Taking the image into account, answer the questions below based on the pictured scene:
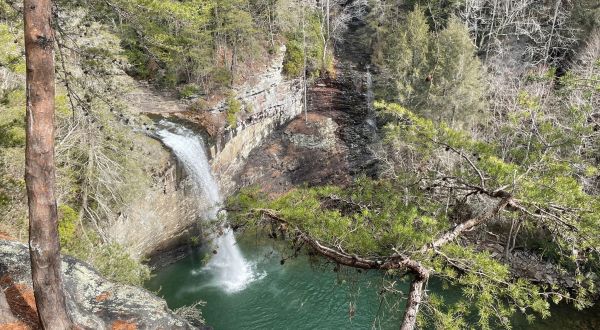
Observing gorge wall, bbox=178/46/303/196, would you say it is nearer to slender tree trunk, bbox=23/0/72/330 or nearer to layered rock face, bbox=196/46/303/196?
layered rock face, bbox=196/46/303/196

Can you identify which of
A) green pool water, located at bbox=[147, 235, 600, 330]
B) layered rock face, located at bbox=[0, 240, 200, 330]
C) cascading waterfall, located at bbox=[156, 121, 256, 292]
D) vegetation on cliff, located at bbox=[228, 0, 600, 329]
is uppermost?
vegetation on cliff, located at bbox=[228, 0, 600, 329]

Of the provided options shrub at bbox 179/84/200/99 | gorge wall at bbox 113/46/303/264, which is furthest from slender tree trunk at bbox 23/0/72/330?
shrub at bbox 179/84/200/99

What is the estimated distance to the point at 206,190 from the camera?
18562mm

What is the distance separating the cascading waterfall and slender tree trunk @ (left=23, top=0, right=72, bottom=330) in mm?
12334

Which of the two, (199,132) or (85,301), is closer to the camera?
(85,301)

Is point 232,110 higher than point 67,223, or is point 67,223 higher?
point 232,110

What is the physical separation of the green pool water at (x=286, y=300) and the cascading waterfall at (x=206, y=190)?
40cm

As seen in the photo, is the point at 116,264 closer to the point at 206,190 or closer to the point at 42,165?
the point at 206,190

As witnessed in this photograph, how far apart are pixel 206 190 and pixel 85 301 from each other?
13.1 meters

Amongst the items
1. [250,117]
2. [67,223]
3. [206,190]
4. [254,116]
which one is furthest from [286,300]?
[254,116]

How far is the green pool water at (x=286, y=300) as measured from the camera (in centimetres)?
1441

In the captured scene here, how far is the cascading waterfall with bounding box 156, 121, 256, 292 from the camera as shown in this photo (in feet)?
56.2

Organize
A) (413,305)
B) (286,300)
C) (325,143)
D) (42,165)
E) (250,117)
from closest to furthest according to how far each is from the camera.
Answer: (42,165), (413,305), (286,300), (250,117), (325,143)

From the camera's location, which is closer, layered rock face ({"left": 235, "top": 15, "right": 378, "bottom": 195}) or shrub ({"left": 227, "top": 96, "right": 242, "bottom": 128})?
shrub ({"left": 227, "top": 96, "right": 242, "bottom": 128})
